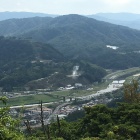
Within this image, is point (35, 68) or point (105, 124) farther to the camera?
point (35, 68)

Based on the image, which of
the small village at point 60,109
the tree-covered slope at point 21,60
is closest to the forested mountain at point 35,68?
the tree-covered slope at point 21,60

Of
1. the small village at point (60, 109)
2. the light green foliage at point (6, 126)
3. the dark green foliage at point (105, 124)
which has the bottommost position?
the small village at point (60, 109)

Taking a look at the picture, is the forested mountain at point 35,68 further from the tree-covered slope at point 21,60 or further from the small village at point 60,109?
the small village at point 60,109

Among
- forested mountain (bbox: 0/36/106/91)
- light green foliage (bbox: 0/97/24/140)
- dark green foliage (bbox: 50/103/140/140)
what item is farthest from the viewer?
forested mountain (bbox: 0/36/106/91)

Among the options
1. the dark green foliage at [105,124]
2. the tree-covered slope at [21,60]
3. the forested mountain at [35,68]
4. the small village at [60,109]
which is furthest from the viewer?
the tree-covered slope at [21,60]

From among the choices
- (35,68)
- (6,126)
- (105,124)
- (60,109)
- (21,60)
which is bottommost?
(60,109)

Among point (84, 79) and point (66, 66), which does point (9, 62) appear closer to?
point (66, 66)

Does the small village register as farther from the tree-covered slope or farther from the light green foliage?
the light green foliage

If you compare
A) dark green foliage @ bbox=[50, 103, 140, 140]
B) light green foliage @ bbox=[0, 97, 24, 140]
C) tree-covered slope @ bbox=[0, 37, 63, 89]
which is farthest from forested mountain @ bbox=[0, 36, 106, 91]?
light green foliage @ bbox=[0, 97, 24, 140]

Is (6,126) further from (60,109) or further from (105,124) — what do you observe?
(60,109)

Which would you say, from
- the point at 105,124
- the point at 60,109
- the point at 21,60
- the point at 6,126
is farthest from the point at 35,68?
the point at 6,126
